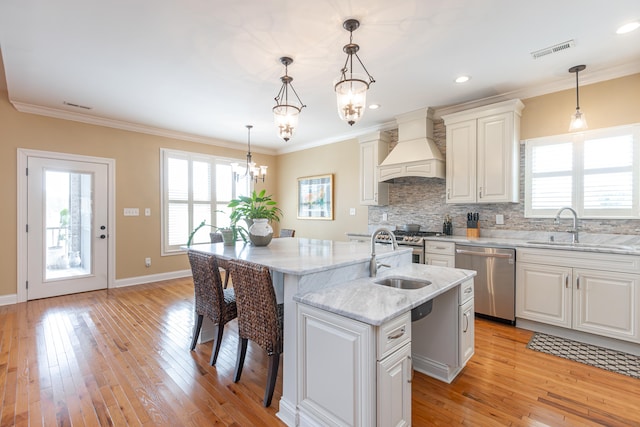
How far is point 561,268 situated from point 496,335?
0.91 m

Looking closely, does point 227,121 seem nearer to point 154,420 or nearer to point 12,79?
point 12,79

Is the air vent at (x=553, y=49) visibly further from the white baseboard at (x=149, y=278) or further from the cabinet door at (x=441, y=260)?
the white baseboard at (x=149, y=278)

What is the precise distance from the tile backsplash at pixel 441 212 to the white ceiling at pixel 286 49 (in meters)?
1.07

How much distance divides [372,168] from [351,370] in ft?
12.3

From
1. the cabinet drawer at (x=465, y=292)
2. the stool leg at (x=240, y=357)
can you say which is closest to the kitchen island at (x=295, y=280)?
the stool leg at (x=240, y=357)

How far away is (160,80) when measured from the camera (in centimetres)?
330

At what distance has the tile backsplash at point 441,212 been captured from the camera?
3.18m

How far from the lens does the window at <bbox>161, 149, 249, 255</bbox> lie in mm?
5387

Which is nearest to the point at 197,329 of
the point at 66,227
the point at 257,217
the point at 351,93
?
the point at 257,217

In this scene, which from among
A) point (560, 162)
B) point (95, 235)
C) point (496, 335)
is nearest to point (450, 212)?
point (560, 162)

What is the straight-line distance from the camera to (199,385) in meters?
2.16

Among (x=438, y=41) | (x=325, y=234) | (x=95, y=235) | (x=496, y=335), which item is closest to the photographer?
(x=438, y=41)

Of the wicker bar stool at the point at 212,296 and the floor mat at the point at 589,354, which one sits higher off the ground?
the wicker bar stool at the point at 212,296

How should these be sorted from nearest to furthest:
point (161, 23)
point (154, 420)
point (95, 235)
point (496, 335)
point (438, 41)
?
point (154, 420)
point (161, 23)
point (438, 41)
point (496, 335)
point (95, 235)
